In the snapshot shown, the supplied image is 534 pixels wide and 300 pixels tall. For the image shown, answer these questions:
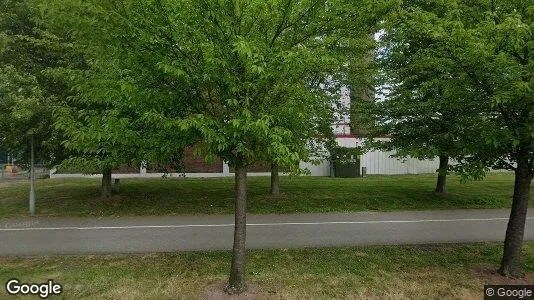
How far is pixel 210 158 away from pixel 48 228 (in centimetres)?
756

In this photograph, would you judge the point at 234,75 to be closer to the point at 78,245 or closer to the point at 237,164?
the point at 237,164

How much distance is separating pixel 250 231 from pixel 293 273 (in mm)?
3343

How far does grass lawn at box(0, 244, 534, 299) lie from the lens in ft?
21.4

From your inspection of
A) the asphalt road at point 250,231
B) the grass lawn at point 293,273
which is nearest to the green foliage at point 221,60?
the grass lawn at point 293,273

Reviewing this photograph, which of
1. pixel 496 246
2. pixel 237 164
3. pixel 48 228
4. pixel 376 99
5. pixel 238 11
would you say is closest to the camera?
pixel 238 11

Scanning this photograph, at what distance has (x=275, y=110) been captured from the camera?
5961 millimetres

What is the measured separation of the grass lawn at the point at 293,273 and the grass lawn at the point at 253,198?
4890 millimetres

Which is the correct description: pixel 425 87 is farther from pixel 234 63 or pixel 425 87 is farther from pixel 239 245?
pixel 239 245

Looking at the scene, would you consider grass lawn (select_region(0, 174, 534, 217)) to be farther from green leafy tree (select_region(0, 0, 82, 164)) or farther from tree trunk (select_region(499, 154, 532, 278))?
tree trunk (select_region(499, 154, 532, 278))

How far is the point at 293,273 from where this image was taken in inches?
285

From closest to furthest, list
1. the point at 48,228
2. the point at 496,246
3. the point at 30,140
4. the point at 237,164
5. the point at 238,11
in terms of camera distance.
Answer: the point at 238,11, the point at 237,164, the point at 496,246, the point at 48,228, the point at 30,140

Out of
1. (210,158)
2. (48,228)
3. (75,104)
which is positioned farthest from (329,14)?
(48,228)

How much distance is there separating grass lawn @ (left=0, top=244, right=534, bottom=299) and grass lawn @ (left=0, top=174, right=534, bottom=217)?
16.0 feet

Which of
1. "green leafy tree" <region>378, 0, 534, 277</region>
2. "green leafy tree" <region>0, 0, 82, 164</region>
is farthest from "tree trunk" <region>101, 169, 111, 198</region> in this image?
"green leafy tree" <region>378, 0, 534, 277</region>
